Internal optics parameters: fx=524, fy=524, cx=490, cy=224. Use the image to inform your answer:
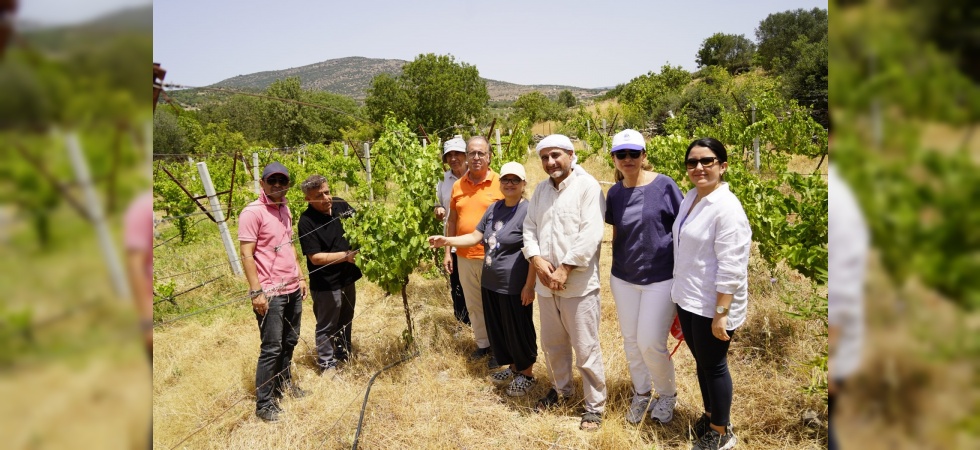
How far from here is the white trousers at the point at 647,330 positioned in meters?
3.00

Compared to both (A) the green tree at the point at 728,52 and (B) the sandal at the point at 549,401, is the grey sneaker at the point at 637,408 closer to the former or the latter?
(B) the sandal at the point at 549,401

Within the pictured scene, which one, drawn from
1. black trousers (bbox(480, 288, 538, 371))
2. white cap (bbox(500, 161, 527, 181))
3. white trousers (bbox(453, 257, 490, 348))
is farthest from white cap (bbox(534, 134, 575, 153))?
white trousers (bbox(453, 257, 490, 348))

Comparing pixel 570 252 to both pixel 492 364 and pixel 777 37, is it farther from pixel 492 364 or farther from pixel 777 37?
pixel 777 37

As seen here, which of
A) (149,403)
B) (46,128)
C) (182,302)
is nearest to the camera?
(46,128)

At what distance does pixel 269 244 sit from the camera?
3561 millimetres

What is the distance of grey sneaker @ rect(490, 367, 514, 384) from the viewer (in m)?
4.04

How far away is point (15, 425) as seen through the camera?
388mm

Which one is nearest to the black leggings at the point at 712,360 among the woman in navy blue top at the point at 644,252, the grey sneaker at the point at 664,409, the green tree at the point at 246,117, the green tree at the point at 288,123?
the woman in navy blue top at the point at 644,252

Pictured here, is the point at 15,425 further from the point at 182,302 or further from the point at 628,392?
the point at 182,302

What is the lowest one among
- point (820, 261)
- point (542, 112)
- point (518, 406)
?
point (518, 406)

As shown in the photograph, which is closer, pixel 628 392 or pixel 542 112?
pixel 628 392

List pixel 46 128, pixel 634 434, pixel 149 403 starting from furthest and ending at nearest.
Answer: pixel 634 434 < pixel 149 403 < pixel 46 128

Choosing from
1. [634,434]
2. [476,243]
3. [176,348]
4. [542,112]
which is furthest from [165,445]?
[542,112]

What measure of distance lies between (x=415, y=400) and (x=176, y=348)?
299 centimetres
